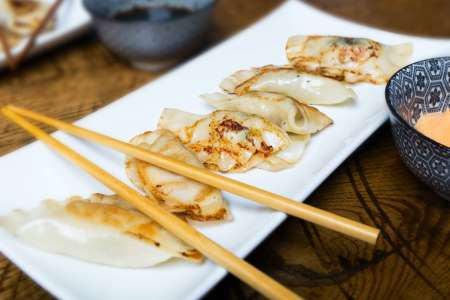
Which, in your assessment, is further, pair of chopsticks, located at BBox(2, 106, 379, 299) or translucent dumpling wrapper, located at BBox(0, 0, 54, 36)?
translucent dumpling wrapper, located at BBox(0, 0, 54, 36)

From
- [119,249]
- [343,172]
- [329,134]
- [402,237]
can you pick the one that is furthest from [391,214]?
[119,249]

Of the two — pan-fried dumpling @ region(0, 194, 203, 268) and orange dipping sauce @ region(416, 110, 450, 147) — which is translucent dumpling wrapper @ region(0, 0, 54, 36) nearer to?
pan-fried dumpling @ region(0, 194, 203, 268)

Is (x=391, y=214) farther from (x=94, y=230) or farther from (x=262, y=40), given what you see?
(x=262, y=40)

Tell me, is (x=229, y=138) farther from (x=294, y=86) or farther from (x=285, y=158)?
(x=294, y=86)

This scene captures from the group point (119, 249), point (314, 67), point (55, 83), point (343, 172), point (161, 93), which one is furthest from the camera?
point (55, 83)

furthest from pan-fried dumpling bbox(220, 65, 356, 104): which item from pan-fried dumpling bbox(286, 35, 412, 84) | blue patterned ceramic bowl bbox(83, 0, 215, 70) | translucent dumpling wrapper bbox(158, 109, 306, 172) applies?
blue patterned ceramic bowl bbox(83, 0, 215, 70)

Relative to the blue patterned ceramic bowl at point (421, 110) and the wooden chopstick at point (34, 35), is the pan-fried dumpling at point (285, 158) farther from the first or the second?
the wooden chopstick at point (34, 35)

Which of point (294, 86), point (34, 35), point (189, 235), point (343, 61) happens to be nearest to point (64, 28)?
point (34, 35)
